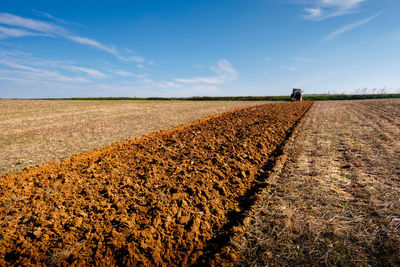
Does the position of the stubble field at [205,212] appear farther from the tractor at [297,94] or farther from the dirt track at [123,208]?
the tractor at [297,94]

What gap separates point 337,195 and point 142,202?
338 cm

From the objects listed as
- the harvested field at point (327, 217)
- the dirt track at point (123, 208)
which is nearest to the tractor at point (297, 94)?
the harvested field at point (327, 217)

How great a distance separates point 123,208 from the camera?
3.32m

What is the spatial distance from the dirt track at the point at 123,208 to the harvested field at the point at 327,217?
1.87 ft

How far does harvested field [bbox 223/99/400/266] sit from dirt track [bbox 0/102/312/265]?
0.57 metres

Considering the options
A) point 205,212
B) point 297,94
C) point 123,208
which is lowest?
point 205,212

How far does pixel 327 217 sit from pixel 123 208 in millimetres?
3065

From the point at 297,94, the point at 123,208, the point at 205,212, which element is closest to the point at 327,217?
the point at 205,212

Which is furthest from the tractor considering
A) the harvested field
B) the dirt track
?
the dirt track

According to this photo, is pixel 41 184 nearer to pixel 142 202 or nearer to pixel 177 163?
pixel 142 202

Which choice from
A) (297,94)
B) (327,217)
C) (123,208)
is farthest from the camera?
(297,94)

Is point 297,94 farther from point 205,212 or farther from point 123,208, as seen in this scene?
point 123,208

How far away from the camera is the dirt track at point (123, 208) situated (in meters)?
2.55

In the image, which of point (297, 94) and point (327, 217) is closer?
point (327, 217)
